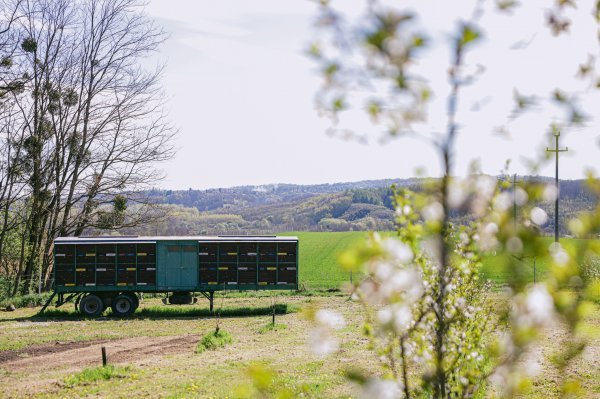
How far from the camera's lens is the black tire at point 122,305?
24.5m

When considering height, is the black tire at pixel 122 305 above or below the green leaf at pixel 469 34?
below

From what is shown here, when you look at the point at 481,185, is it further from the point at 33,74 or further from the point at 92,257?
the point at 33,74

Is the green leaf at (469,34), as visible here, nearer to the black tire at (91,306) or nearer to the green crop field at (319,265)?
the green crop field at (319,265)

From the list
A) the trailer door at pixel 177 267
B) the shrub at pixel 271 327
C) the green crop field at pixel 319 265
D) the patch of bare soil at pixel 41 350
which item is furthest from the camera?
the green crop field at pixel 319 265

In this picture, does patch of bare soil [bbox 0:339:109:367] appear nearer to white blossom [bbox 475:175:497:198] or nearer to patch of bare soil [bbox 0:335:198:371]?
patch of bare soil [bbox 0:335:198:371]

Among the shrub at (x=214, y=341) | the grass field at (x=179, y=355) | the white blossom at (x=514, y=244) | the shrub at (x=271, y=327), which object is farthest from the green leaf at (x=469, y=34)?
the shrub at (x=271, y=327)

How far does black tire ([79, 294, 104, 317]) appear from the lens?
24406 millimetres

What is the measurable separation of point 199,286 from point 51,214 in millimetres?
12444

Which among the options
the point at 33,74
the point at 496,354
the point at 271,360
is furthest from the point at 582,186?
the point at 33,74

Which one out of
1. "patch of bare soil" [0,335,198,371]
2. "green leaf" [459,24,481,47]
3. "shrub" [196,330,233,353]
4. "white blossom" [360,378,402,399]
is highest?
"green leaf" [459,24,481,47]

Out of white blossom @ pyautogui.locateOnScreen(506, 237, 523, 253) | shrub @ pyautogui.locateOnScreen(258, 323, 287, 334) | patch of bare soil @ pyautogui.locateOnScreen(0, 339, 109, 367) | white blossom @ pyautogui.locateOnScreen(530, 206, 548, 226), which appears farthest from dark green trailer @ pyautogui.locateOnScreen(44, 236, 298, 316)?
white blossom @ pyautogui.locateOnScreen(506, 237, 523, 253)

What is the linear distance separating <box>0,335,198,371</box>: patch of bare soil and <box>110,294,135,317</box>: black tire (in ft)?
18.9

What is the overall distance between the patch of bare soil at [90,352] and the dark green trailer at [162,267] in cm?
572

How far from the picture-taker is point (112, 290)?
80.0 feet
